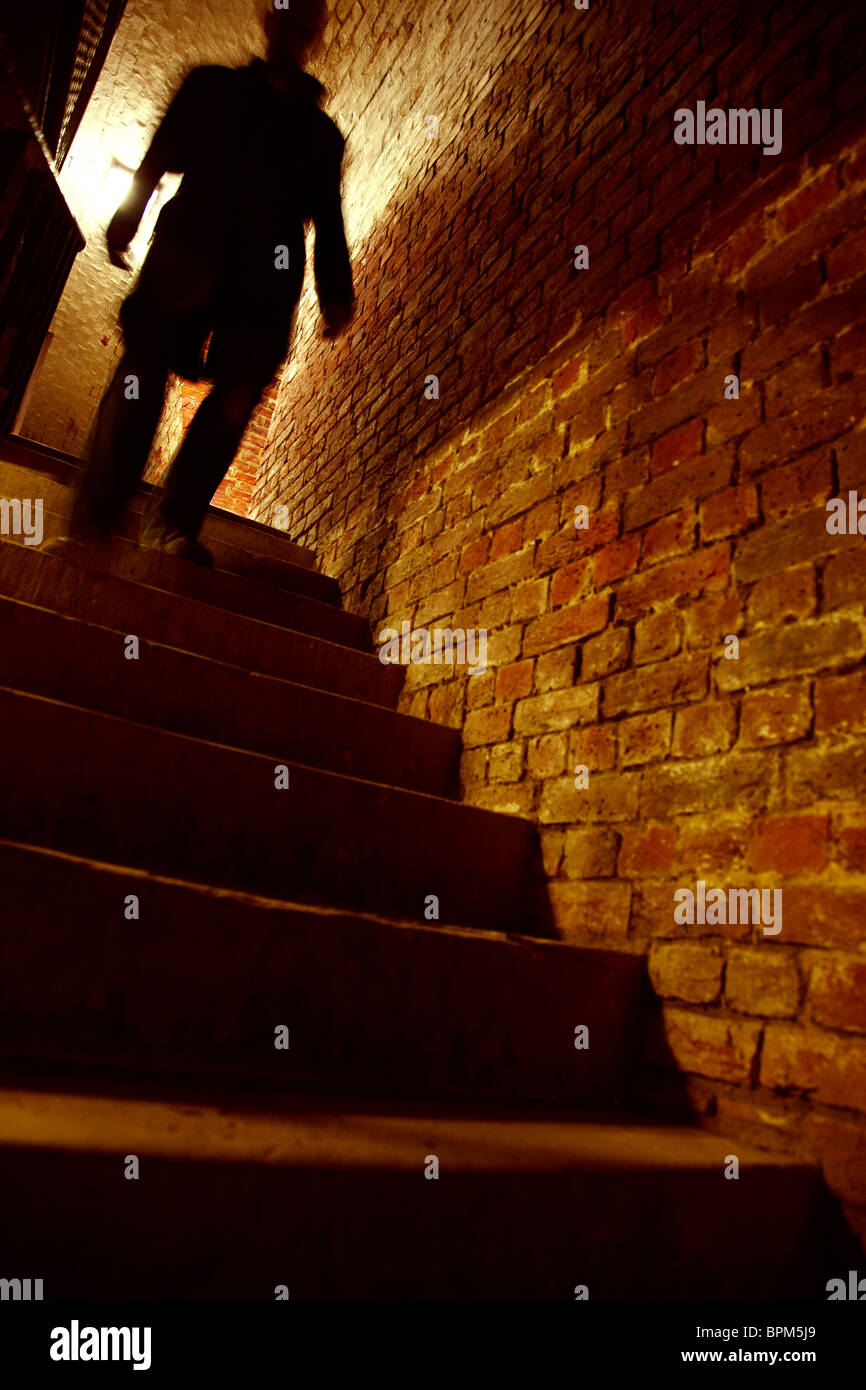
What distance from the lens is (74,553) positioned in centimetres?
213

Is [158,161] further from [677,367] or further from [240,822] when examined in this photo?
[240,822]

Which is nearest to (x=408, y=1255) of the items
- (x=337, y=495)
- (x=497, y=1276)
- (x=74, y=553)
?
(x=497, y=1276)

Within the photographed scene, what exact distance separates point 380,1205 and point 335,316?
2.58 meters

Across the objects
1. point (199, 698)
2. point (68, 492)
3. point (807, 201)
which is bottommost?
point (199, 698)

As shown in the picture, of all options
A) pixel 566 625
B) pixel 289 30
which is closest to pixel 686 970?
pixel 566 625

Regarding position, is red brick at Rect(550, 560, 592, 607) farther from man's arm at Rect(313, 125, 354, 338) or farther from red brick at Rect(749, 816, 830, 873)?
man's arm at Rect(313, 125, 354, 338)

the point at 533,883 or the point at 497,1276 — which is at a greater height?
the point at 533,883

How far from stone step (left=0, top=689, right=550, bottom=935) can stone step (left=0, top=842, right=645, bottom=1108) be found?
209 millimetres

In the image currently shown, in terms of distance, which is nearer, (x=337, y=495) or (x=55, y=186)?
(x=55, y=186)

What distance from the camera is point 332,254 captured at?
252cm

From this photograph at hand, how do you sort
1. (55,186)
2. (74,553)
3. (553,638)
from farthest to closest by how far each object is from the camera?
(55,186) → (74,553) → (553,638)

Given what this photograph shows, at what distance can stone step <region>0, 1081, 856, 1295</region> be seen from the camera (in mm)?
630
